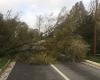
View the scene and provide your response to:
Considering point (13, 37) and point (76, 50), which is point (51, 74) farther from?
point (13, 37)

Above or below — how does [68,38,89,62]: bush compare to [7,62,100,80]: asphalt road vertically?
above

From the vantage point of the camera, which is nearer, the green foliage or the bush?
the bush

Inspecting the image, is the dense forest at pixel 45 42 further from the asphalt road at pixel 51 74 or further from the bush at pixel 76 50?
the asphalt road at pixel 51 74

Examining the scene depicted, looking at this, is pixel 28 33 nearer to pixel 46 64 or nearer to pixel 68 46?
pixel 68 46

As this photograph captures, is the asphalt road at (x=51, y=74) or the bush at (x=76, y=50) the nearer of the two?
the asphalt road at (x=51, y=74)

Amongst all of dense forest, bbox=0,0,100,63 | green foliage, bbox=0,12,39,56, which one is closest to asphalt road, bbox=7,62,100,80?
dense forest, bbox=0,0,100,63

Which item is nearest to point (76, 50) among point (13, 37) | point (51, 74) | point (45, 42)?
point (45, 42)

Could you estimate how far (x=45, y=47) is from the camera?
35594 mm

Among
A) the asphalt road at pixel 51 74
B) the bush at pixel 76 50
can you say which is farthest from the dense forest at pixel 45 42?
the asphalt road at pixel 51 74

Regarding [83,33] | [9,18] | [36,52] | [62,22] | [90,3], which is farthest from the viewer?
[90,3]

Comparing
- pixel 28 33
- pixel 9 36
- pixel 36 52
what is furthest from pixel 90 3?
pixel 36 52

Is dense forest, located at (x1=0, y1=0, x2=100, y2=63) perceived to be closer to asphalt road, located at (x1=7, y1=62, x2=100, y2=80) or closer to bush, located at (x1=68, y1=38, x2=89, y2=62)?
bush, located at (x1=68, y1=38, x2=89, y2=62)

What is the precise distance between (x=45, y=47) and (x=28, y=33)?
9370 millimetres

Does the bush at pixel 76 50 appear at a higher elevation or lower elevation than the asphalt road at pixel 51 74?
higher
